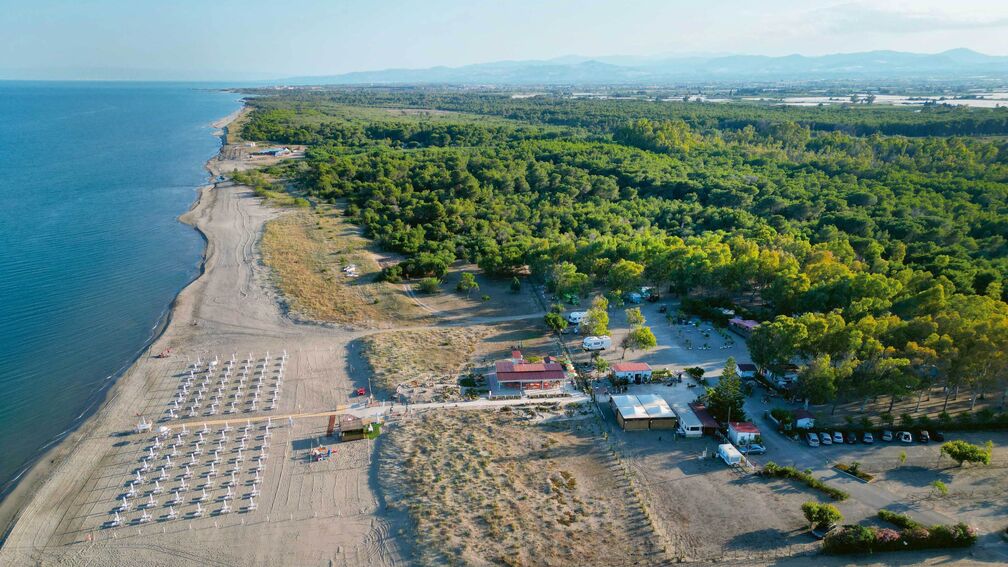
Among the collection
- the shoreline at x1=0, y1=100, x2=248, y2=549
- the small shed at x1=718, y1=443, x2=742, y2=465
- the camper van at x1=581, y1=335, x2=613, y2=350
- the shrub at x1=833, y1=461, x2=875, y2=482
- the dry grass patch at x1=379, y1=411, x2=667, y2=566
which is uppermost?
the camper van at x1=581, y1=335, x2=613, y2=350

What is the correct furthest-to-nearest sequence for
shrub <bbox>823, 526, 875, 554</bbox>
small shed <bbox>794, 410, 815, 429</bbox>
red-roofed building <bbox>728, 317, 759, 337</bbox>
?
red-roofed building <bbox>728, 317, 759, 337</bbox> → small shed <bbox>794, 410, 815, 429</bbox> → shrub <bbox>823, 526, 875, 554</bbox>

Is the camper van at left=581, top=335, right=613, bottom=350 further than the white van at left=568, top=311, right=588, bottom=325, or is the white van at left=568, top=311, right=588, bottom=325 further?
the white van at left=568, top=311, right=588, bottom=325

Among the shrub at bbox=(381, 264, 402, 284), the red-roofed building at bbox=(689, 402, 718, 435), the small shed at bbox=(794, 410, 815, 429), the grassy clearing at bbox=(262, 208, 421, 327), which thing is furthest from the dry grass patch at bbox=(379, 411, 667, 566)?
the shrub at bbox=(381, 264, 402, 284)

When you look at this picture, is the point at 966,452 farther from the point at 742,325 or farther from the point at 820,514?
the point at 742,325

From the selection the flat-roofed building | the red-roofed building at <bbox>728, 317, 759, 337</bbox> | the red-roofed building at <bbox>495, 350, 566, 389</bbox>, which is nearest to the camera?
the flat-roofed building

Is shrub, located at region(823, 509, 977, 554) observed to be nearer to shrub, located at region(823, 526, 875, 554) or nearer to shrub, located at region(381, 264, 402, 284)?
shrub, located at region(823, 526, 875, 554)

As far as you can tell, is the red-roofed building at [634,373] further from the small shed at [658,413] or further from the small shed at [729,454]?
the small shed at [729,454]

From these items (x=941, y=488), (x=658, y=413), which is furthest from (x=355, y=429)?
(x=941, y=488)

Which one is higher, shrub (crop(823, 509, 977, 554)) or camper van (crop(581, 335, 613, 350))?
camper van (crop(581, 335, 613, 350))
